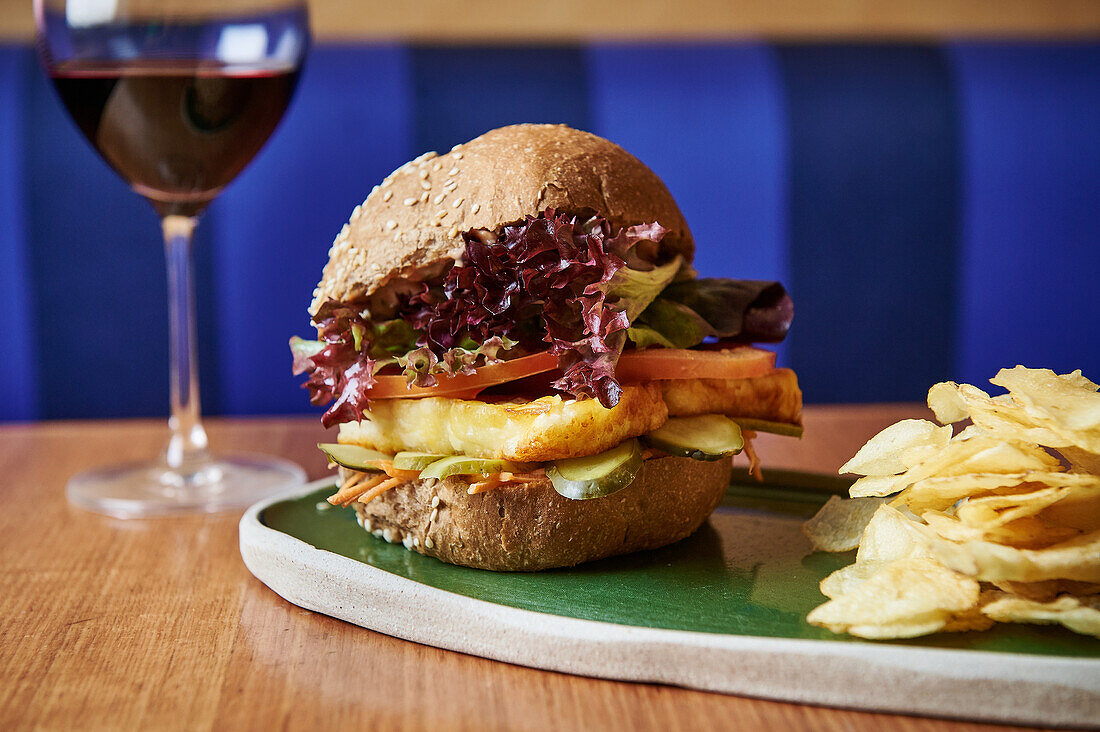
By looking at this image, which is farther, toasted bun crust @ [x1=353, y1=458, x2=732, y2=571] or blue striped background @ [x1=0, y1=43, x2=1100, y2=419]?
blue striped background @ [x1=0, y1=43, x2=1100, y2=419]

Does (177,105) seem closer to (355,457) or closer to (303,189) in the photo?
(355,457)

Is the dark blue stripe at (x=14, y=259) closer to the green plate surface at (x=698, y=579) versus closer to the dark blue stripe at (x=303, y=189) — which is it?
the dark blue stripe at (x=303, y=189)

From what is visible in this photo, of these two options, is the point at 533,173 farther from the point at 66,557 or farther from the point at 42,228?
the point at 42,228

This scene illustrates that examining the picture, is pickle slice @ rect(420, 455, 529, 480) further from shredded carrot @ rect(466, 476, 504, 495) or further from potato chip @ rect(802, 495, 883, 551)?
potato chip @ rect(802, 495, 883, 551)

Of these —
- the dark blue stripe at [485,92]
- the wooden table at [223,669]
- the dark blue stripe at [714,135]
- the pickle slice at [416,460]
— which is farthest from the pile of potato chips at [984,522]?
the dark blue stripe at [485,92]

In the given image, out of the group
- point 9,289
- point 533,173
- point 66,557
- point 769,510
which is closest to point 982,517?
point 769,510

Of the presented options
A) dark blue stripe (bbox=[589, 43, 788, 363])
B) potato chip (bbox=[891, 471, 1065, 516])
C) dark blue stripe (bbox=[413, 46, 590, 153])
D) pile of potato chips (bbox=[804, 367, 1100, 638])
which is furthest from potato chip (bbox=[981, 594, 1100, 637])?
dark blue stripe (bbox=[413, 46, 590, 153])

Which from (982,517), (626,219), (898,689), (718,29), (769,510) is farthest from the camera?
(718,29)
